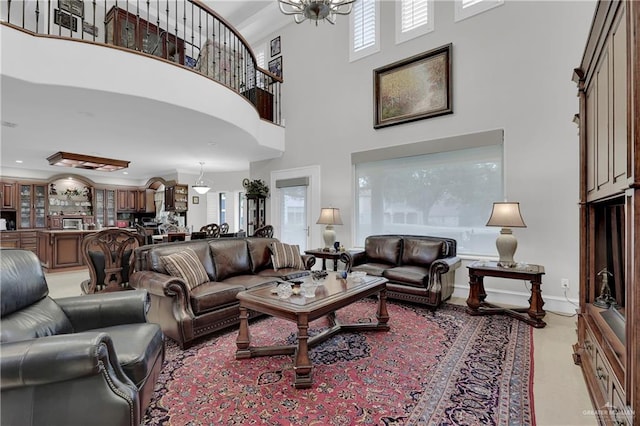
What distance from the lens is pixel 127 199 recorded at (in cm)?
959

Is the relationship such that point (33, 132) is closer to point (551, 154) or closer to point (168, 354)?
point (168, 354)

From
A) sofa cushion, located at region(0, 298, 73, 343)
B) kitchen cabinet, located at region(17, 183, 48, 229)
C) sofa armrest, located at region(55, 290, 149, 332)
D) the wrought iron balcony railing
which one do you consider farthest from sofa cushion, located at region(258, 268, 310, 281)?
kitchen cabinet, located at region(17, 183, 48, 229)

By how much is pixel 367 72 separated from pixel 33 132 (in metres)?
5.43

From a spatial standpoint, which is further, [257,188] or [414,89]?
[257,188]

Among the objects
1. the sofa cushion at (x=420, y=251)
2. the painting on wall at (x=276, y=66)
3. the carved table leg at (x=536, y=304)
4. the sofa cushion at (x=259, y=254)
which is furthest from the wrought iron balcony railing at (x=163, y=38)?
the carved table leg at (x=536, y=304)

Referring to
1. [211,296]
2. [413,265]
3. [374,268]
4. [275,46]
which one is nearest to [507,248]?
[413,265]

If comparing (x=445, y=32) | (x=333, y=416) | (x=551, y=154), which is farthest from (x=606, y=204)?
(x=445, y=32)

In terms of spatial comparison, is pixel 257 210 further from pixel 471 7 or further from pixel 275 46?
pixel 471 7

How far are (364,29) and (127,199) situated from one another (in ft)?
28.3

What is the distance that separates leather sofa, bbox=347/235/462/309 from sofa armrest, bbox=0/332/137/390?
3.19m

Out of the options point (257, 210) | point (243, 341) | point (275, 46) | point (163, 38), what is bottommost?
point (243, 341)

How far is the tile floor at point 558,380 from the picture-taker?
1.76 meters

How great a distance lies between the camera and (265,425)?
1692 millimetres

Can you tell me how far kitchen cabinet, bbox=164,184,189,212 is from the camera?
26.8 feet
